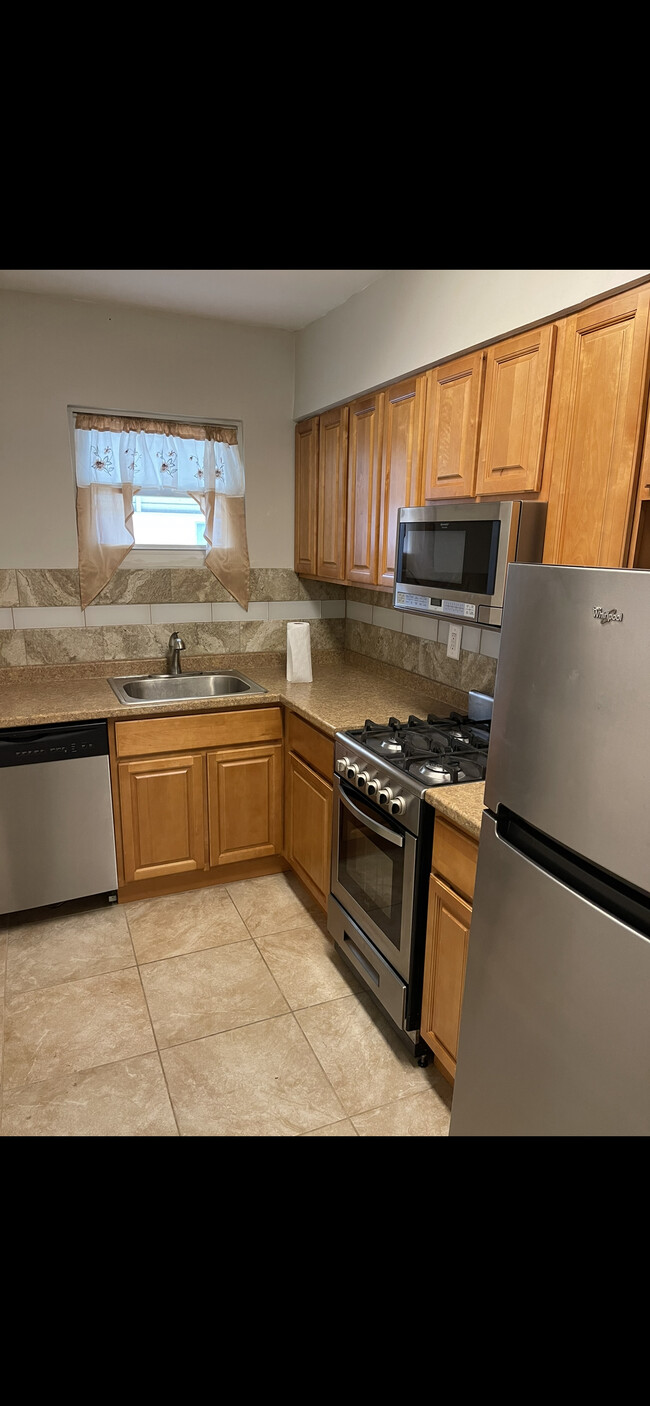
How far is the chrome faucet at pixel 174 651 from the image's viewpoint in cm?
321

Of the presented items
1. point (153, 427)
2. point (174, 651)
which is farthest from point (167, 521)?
point (174, 651)

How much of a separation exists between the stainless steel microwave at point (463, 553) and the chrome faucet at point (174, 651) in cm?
125

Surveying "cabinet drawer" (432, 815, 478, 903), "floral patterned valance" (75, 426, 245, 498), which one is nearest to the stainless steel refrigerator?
"cabinet drawer" (432, 815, 478, 903)

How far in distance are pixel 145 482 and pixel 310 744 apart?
4.92 feet

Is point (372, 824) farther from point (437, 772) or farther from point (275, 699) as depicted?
point (275, 699)

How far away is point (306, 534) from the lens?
3.37 metres

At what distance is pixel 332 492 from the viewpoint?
3.03 meters

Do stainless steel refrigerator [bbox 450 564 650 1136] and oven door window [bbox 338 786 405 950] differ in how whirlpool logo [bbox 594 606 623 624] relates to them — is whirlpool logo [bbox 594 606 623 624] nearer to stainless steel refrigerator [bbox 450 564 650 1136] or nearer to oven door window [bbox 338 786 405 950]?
stainless steel refrigerator [bbox 450 564 650 1136]

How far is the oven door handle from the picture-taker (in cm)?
196

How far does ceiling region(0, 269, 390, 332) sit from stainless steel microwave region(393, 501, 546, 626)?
1032mm

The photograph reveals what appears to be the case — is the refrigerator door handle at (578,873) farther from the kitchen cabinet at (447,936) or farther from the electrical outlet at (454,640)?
the electrical outlet at (454,640)

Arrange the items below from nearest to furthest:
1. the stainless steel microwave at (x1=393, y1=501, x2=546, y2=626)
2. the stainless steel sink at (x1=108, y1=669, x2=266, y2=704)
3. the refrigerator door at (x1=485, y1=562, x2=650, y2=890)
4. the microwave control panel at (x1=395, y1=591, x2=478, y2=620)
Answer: the refrigerator door at (x1=485, y1=562, x2=650, y2=890) → the stainless steel microwave at (x1=393, y1=501, x2=546, y2=626) → the microwave control panel at (x1=395, y1=591, x2=478, y2=620) → the stainless steel sink at (x1=108, y1=669, x2=266, y2=704)
